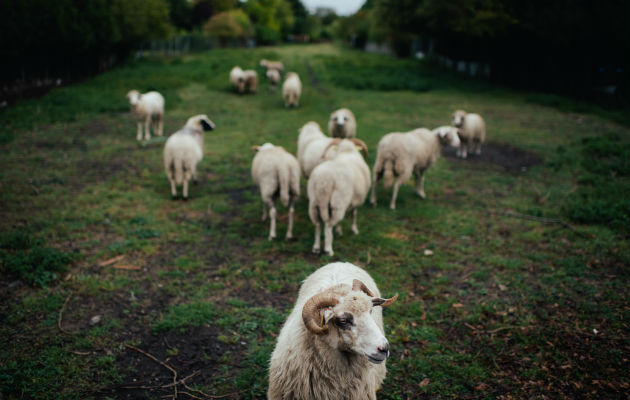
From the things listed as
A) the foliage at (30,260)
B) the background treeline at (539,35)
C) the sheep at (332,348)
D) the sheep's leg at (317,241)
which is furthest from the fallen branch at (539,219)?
the background treeline at (539,35)

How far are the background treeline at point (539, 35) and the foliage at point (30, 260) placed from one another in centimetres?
2156

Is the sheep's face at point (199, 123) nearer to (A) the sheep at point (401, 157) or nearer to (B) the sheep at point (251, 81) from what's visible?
(A) the sheep at point (401, 157)

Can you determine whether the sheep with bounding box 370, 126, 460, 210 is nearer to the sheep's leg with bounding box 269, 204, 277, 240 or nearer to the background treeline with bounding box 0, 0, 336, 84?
the sheep's leg with bounding box 269, 204, 277, 240

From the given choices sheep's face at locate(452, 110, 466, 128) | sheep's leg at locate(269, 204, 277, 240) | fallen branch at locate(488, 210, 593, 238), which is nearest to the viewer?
sheep's leg at locate(269, 204, 277, 240)

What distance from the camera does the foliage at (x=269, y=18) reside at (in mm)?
73062

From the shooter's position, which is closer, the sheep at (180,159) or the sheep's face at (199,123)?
the sheep at (180,159)

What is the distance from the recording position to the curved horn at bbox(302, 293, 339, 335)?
2988 mm

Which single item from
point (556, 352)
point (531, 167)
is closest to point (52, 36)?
point (531, 167)

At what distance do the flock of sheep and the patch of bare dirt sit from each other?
15.3 inches

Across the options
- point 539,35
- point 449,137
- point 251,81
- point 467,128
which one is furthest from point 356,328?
point 539,35

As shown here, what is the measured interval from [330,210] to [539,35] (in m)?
19.5

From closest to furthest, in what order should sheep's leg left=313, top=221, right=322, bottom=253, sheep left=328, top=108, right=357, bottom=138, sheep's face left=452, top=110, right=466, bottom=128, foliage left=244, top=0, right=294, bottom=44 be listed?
sheep's leg left=313, top=221, right=322, bottom=253
sheep left=328, top=108, right=357, bottom=138
sheep's face left=452, top=110, right=466, bottom=128
foliage left=244, top=0, right=294, bottom=44

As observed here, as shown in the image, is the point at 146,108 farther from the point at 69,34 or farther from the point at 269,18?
the point at 269,18

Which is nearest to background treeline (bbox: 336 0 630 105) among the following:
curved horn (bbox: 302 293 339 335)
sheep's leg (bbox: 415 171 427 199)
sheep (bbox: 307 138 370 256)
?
sheep's leg (bbox: 415 171 427 199)
